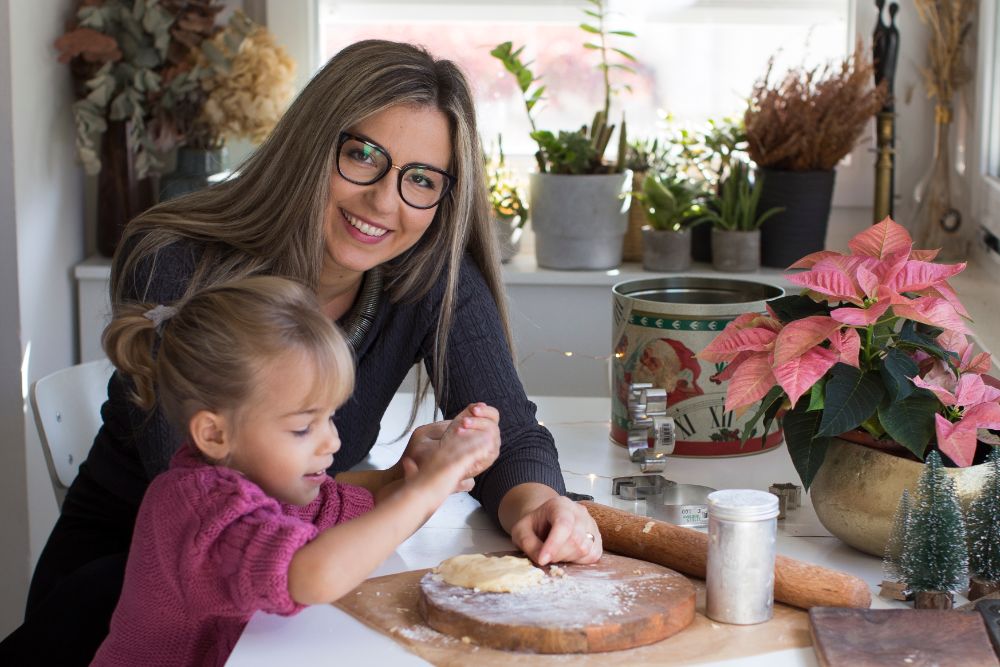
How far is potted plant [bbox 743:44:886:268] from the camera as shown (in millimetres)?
2697

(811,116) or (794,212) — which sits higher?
(811,116)

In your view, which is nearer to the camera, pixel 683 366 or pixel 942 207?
pixel 683 366

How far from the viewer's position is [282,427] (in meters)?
1.20

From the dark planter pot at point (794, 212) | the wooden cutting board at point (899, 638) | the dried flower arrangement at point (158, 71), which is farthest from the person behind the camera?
the dark planter pot at point (794, 212)

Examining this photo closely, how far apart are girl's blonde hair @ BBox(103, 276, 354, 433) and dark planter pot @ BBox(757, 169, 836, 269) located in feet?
5.68

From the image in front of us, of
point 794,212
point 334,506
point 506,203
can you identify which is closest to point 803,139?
point 794,212

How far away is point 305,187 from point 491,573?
24.2 inches

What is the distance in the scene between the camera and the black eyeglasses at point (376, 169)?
1600mm

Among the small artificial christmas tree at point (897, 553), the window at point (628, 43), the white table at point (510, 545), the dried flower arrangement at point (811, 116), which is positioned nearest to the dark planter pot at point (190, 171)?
the window at point (628, 43)

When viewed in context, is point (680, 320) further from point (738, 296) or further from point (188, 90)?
point (188, 90)

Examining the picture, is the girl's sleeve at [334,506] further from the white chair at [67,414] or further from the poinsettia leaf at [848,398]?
the white chair at [67,414]

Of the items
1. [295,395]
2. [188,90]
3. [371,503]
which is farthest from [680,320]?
[188,90]

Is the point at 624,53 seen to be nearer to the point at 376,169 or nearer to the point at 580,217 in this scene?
the point at 580,217

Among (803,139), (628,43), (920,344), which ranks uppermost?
(628,43)
